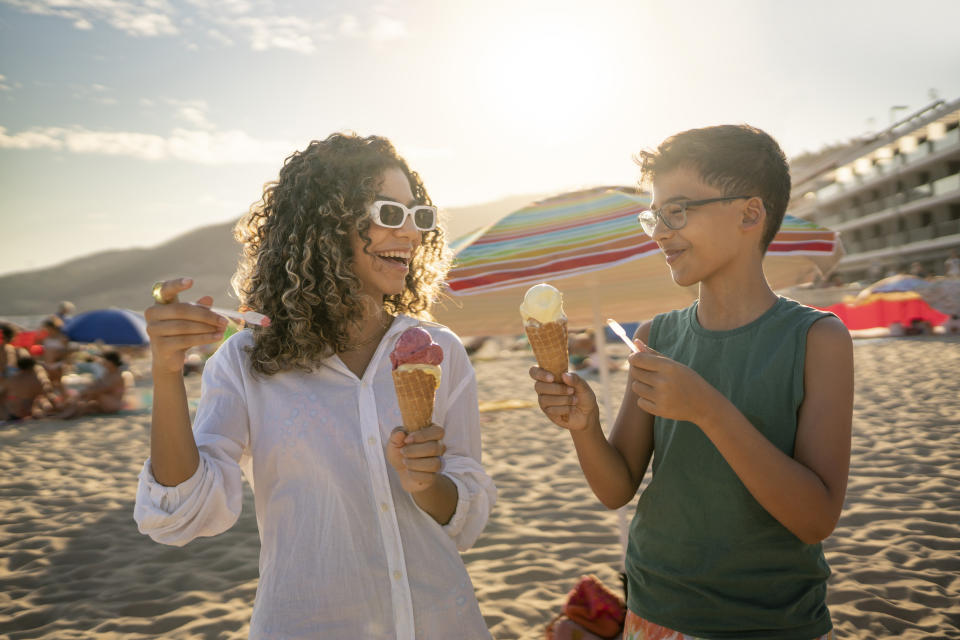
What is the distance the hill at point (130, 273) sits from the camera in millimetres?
94125

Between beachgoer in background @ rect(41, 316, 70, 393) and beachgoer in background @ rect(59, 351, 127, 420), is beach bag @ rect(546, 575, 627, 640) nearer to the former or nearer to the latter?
beachgoer in background @ rect(59, 351, 127, 420)

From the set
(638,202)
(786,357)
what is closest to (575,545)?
(638,202)

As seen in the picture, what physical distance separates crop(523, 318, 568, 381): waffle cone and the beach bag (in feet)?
7.34

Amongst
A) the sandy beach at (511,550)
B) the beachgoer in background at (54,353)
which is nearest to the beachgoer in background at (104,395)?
the beachgoer in background at (54,353)

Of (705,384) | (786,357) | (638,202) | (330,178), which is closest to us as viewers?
(705,384)

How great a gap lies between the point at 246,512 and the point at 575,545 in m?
3.87

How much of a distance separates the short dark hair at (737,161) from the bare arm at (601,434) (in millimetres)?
549

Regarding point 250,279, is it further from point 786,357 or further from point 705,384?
point 786,357

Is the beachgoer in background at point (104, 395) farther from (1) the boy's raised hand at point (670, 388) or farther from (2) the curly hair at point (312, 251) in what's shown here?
(1) the boy's raised hand at point (670, 388)

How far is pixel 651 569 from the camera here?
6.05 feet

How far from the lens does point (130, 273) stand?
107m

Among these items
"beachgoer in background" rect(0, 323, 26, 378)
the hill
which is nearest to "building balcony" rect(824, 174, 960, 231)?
"beachgoer in background" rect(0, 323, 26, 378)

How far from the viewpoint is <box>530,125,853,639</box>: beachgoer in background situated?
5.31 ft

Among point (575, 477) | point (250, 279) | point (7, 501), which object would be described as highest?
point (250, 279)
